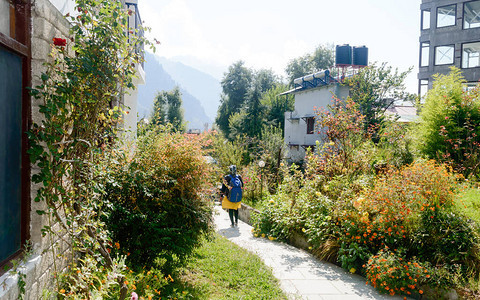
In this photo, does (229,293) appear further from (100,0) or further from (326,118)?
(326,118)

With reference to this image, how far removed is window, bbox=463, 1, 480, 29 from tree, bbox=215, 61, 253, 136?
24.0 metres

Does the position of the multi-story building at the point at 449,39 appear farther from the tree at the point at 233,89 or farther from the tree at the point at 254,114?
the tree at the point at 233,89

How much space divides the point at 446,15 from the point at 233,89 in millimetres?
24268

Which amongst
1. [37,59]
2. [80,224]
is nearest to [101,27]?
[37,59]

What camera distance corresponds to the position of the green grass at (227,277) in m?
4.36

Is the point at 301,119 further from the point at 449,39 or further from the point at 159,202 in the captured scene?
the point at 159,202

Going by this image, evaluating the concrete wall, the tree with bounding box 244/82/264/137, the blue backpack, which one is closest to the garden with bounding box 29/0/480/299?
the blue backpack

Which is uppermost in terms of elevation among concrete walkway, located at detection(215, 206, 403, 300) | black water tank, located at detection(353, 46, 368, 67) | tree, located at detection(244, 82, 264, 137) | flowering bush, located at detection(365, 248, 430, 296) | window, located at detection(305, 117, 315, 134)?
black water tank, located at detection(353, 46, 368, 67)

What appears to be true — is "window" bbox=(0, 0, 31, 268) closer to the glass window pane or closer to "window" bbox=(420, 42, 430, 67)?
the glass window pane

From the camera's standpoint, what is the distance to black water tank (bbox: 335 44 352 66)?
18.0m

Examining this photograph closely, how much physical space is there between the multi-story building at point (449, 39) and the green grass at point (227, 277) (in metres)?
22.4

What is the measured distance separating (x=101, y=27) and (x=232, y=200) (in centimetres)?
600

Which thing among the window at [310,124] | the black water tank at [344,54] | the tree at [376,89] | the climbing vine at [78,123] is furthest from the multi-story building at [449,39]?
the climbing vine at [78,123]

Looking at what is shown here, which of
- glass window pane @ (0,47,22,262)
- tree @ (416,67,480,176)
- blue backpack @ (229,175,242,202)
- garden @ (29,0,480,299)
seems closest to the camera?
glass window pane @ (0,47,22,262)
